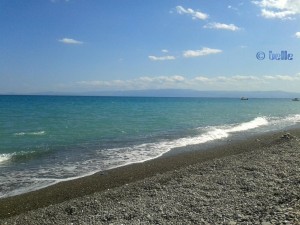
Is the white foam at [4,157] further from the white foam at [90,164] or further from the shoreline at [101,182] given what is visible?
the shoreline at [101,182]

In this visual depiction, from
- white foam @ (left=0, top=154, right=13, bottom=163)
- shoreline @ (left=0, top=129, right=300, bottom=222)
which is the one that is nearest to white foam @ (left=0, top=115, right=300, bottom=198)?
white foam @ (left=0, top=154, right=13, bottom=163)

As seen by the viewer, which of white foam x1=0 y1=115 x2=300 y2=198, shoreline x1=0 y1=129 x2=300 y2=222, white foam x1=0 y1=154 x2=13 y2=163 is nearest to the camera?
shoreline x1=0 y1=129 x2=300 y2=222

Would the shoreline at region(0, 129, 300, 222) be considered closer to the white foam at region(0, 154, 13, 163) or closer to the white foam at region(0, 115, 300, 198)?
the white foam at region(0, 115, 300, 198)

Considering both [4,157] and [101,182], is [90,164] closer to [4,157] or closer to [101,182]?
[101,182]

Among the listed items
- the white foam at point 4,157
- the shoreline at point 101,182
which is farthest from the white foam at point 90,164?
the shoreline at point 101,182

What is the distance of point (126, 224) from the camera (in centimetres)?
1009

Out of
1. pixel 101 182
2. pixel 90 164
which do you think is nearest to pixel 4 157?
pixel 90 164

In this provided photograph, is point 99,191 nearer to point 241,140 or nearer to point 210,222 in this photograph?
point 210,222

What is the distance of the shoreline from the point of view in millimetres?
13250

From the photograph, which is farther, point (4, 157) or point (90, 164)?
point (4, 157)

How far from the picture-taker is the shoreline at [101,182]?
13.2m

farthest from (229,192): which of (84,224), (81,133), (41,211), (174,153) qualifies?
(81,133)

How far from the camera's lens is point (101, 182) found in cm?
1606

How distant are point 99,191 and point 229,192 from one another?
18.0ft
